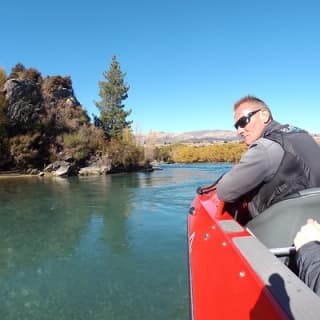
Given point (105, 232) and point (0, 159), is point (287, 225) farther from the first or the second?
point (0, 159)

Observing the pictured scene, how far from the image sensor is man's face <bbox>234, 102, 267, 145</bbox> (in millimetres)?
1883

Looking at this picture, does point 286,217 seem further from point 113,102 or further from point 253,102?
point 113,102

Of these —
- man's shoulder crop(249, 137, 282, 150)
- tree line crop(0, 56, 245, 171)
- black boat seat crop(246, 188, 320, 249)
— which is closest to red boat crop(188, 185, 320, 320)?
black boat seat crop(246, 188, 320, 249)

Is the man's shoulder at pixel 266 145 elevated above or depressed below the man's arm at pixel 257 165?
above

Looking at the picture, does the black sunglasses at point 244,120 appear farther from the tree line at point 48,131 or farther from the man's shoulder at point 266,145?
the tree line at point 48,131

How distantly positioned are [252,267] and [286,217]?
18.8 inches

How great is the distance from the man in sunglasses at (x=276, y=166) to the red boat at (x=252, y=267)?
10cm

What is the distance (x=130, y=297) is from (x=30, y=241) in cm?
245

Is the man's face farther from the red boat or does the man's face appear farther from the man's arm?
the red boat

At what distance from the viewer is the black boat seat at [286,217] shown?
4.94ft

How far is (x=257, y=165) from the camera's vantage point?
1.61 meters

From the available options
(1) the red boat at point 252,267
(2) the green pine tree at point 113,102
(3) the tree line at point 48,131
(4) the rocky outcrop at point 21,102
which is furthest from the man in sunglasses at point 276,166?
(2) the green pine tree at point 113,102

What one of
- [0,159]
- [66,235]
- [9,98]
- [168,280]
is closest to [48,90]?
[9,98]

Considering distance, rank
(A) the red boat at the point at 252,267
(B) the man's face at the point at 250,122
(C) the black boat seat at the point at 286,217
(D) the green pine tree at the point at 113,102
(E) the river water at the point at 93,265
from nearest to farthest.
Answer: (A) the red boat at the point at 252,267 < (C) the black boat seat at the point at 286,217 < (B) the man's face at the point at 250,122 < (E) the river water at the point at 93,265 < (D) the green pine tree at the point at 113,102
